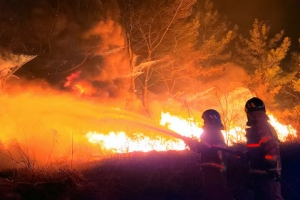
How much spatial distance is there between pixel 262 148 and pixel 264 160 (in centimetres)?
20

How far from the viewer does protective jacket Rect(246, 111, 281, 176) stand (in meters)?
5.20

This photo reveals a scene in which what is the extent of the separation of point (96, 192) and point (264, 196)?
3.55 m

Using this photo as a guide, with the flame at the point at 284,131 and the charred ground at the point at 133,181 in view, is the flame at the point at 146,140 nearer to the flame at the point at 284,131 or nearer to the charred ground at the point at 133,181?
the flame at the point at 284,131

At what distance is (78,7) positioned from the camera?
1795cm

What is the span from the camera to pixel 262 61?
1006 inches

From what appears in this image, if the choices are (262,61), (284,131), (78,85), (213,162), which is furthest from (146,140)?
(262,61)

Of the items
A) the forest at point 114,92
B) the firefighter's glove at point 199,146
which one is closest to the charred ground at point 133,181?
the forest at point 114,92

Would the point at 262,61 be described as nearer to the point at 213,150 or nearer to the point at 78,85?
the point at 78,85

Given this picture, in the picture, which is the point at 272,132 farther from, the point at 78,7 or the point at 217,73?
the point at 217,73

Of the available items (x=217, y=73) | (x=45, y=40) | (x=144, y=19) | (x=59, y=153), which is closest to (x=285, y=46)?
(x=217, y=73)

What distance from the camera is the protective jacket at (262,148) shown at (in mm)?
5203

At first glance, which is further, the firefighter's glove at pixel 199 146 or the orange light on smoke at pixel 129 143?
the orange light on smoke at pixel 129 143

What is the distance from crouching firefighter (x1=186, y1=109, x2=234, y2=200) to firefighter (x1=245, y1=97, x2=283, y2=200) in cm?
62

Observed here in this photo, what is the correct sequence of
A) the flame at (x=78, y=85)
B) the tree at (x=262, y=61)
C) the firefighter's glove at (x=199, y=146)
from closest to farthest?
1. the firefighter's glove at (x=199, y=146)
2. the flame at (x=78, y=85)
3. the tree at (x=262, y=61)
